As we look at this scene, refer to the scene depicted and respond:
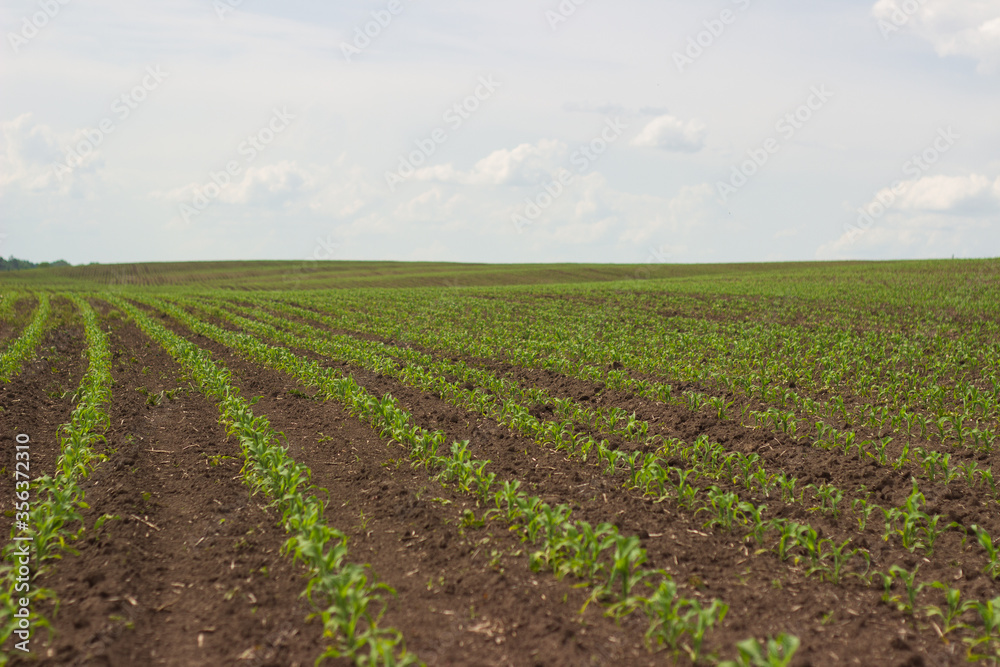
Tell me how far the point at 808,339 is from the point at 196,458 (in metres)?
15.6

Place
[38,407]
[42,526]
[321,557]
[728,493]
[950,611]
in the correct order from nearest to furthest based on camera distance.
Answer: [950,611], [321,557], [42,526], [728,493], [38,407]

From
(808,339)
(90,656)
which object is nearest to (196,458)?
(90,656)

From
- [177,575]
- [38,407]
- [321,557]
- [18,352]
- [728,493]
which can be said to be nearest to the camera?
[321,557]

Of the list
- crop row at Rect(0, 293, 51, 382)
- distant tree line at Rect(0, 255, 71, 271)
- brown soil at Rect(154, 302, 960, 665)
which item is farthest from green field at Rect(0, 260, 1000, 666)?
distant tree line at Rect(0, 255, 71, 271)

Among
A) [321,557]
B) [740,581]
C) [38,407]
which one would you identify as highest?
[321,557]

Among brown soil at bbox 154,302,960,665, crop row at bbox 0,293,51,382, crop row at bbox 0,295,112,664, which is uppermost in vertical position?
crop row at bbox 0,293,51,382

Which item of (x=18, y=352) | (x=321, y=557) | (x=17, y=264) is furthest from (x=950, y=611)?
(x=17, y=264)

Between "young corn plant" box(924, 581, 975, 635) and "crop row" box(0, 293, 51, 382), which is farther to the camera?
"crop row" box(0, 293, 51, 382)

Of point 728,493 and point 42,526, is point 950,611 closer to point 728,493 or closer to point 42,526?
point 728,493

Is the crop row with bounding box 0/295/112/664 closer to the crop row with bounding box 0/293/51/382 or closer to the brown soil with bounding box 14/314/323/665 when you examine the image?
the brown soil with bounding box 14/314/323/665

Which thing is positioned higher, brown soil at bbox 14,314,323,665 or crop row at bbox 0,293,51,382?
crop row at bbox 0,293,51,382

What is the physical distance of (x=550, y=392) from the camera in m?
11.5

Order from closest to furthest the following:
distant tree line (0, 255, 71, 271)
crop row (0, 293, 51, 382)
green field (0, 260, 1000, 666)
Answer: green field (0, 260, 1000, 666), crop row (0, 293, 51, 382), distant tree line (0, 255, 71, 271)

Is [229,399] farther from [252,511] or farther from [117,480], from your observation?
[252,511]
